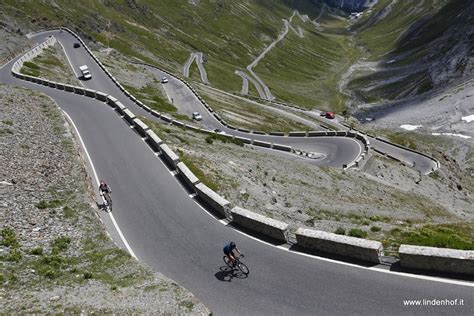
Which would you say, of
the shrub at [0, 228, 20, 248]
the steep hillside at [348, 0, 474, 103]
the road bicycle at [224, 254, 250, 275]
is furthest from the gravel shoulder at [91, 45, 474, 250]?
the steep hillside at [348, 0, 474, 103]

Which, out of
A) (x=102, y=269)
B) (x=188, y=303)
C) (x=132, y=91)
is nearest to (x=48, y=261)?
(x=102, y=269)

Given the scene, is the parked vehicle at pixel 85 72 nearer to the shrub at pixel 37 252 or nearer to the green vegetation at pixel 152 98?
the green vegetation at pixel 152 98

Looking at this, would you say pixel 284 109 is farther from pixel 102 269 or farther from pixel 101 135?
pixel 102 269

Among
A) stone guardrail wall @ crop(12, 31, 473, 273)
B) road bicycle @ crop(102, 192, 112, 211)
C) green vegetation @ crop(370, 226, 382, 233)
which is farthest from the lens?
road bicycle @ crop(102, 192, 112, 211)

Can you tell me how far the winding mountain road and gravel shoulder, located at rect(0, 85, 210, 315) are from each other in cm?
178

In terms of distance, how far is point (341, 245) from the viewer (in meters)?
19.5

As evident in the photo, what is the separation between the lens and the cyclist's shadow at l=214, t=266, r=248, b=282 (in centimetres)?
1966

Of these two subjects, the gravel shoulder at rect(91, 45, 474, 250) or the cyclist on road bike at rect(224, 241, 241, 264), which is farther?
the gravel shoulder at rect(91, 45, 474, 250)

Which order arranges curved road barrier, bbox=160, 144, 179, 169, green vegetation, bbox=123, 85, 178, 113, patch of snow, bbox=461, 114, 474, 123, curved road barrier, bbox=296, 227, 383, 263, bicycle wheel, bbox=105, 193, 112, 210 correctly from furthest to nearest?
patch of snow, bbox=461, 114, 474, 123
green vegetation, bbox=123, 85, 178, 113
curved road barrier, bbox=160, 144, 179, 169
bicycle wheel, bbox=105, 193, 112, 210
curved road barrier, bbox=296, 227, 383, 263

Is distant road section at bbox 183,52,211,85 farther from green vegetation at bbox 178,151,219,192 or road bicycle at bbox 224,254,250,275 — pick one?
road bicycle at bbox 224,254,250,275

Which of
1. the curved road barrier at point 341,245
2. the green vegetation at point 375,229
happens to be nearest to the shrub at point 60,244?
the curved road barrier at point 341,245

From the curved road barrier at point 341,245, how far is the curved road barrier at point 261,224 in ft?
3.30

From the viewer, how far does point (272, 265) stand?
20.1 meters

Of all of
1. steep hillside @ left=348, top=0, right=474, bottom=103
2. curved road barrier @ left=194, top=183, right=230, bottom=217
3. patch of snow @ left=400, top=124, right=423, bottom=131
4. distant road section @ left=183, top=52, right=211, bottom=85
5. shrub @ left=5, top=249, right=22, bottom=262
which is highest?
steep hillside @ left=348, top=0, right=474, bottom=103
